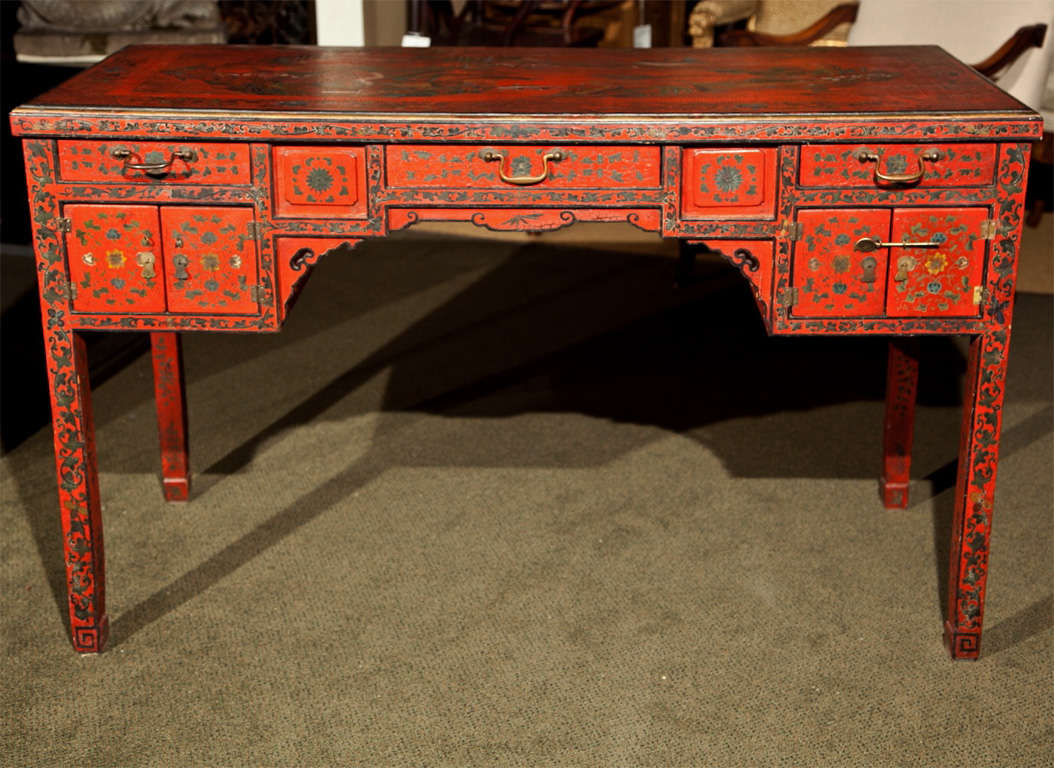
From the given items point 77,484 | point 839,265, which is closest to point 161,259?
point 77,484

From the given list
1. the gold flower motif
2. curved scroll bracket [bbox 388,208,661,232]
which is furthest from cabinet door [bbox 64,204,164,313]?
the gold flower motif

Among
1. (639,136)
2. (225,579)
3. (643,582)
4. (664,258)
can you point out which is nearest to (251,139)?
(639,136)

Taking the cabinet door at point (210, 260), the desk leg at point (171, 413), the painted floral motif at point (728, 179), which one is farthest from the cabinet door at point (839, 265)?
the desk leg at point (171, 413)

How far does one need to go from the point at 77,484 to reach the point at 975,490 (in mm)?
1621

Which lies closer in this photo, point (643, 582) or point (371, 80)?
point (371, 80)

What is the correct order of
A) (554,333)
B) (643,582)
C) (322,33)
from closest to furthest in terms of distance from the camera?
1. (643,582)
2. (322,33)
3. (554,333)

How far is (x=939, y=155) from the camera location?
94.7 inches

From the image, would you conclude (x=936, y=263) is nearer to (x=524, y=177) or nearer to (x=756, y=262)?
(x=756, y=262)

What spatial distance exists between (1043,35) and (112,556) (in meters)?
3.41

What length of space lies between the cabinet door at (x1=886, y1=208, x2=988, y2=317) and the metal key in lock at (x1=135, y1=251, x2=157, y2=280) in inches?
49.9

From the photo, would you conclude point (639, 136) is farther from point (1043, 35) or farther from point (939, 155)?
point (1043, 35)

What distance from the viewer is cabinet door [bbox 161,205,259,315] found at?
248 cm

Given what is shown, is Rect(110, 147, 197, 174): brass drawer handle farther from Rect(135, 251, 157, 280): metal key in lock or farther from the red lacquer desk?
Rect(135, 251, 157, 280): metal key in lock

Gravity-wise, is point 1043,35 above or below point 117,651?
above
